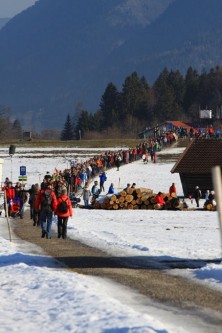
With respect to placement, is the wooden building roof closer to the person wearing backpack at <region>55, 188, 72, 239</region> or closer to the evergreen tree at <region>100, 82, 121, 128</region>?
the person wearing backpack at <region>55, 188, 72, 239</region>

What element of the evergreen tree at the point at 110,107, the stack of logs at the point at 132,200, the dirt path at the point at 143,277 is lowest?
the dirt path at the point at 143,277

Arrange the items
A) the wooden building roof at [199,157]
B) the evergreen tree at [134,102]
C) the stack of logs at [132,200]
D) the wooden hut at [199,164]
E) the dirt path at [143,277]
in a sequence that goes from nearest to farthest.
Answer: the dirt path at [143,277], the stack of logs at [132,200], the wooden hut at [199,164], the wooden building roof at [199,157], the evergreen tree at [134,102]

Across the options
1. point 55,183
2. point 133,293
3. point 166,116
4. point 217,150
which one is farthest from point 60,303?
point 166,116

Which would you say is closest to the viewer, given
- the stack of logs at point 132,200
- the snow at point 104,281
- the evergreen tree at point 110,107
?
the snow at point 104,281

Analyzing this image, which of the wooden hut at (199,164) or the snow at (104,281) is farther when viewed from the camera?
the wooden hut at (199,164)

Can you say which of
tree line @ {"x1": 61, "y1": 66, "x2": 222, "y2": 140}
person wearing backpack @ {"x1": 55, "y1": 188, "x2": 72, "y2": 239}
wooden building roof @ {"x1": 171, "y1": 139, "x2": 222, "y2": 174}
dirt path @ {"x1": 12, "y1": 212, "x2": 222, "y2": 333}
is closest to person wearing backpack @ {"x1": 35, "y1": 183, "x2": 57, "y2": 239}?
person wearing backpack @ {"x1": 55, "y1": 188, "x2": 72, "y2": 239}

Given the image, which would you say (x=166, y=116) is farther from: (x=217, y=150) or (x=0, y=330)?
(x=0, y=330)

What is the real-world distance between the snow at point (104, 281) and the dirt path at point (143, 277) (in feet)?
0.75

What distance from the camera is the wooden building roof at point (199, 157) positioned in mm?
45469

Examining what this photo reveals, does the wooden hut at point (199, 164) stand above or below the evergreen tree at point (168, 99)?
below

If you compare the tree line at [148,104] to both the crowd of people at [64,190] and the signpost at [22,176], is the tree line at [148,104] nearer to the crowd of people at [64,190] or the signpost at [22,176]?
the crowd of people at [64,190]

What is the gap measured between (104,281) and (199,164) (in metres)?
32.7

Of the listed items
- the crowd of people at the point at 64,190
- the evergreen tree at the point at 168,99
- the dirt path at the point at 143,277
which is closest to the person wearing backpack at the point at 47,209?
the crowd of people at the point at 64,190

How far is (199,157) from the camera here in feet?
153
